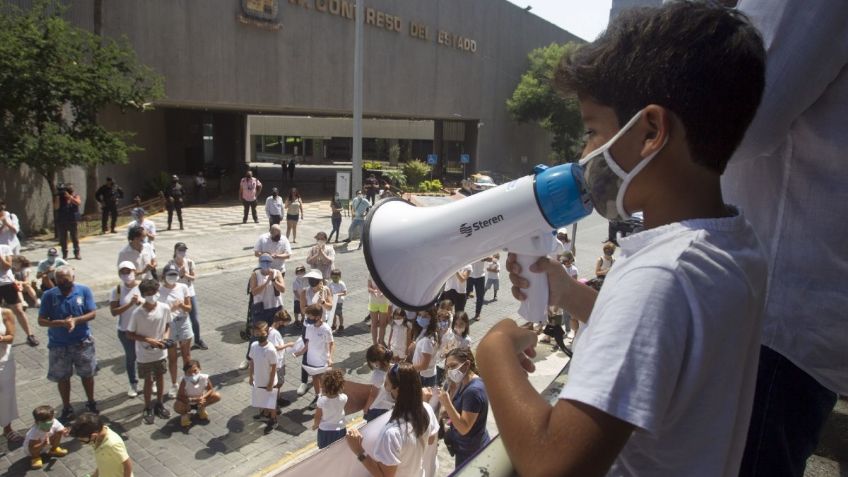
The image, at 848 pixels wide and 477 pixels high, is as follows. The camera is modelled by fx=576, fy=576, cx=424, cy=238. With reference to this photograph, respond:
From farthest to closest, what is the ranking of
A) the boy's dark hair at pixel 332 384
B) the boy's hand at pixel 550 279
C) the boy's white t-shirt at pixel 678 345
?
the boy's dark hair at pixel 332 384, the boy's hand at pixel 550 279, the boy's white t-shirt at pixel 678 345

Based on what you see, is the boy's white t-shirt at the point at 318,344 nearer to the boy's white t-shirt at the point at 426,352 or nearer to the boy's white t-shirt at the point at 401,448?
the boy's white t-shirt at the point at 426,352

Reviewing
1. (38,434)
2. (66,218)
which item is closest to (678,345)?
(38,434)

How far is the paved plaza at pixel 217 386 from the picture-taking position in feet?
19.4

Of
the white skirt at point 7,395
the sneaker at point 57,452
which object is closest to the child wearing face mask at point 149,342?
the sneaker at point 57,452

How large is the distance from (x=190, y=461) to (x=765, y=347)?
594cm

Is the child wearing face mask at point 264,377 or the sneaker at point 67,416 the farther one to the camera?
the child wearing face mask at point 264,377

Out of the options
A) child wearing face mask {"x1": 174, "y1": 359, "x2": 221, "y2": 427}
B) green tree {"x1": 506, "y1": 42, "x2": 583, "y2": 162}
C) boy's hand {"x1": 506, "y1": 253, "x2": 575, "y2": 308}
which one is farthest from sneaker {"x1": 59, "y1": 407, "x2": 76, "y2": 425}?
green tree {"x1": 506, "y1": 42, "x2": 583, "y2": 162}

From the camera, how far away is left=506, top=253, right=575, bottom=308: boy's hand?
1.67m

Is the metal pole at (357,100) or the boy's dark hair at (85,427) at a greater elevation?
the metal pole at (357,100)

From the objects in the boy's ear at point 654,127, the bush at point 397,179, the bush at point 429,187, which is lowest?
the bush at point 429,187

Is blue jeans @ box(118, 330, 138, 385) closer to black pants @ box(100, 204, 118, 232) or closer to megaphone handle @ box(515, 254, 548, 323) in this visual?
megaphone handle @ box(515, 254, 548, 323)

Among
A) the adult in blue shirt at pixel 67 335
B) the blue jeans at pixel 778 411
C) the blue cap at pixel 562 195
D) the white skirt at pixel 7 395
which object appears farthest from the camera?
the adult in blue shirt at pixel 67 335

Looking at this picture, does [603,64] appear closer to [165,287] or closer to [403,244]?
[403,244]

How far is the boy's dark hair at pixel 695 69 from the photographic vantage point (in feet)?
3.23
